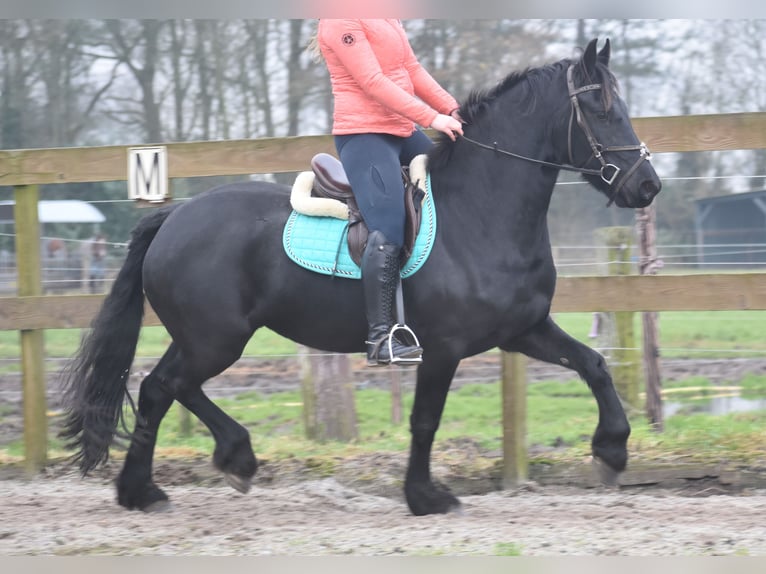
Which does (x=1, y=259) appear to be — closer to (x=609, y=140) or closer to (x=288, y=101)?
(x=288, y=101)

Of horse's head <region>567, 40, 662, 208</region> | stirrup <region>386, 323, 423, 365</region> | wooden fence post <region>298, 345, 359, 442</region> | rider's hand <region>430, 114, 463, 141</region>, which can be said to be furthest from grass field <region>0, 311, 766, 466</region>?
rider's hand <region>430, 114, 463, 141</region>

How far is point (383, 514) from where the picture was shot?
4945mm

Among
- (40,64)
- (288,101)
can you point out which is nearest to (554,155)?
(288,101)

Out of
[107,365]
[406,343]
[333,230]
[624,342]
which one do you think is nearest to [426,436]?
[406,343]

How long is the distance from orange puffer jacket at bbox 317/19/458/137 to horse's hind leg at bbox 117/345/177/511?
175 centimetres

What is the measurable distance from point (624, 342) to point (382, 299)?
11.7 feet

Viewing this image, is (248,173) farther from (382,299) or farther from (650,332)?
(650,332)

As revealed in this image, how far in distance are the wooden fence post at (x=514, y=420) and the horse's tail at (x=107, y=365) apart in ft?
7.52

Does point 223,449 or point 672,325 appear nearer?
point 223,449

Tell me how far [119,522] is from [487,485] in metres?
2.26

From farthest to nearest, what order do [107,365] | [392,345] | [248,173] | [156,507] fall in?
1. [248,173]
2. [107,365]
3. [156,507]
4. [392,345]

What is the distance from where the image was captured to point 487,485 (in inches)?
224

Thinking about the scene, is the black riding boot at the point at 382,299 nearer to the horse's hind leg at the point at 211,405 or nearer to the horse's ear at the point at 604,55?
the horse's hind leg at the point at 211,405

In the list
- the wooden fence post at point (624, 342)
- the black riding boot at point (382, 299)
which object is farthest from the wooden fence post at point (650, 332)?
the black riding boot at point (382, 299)
